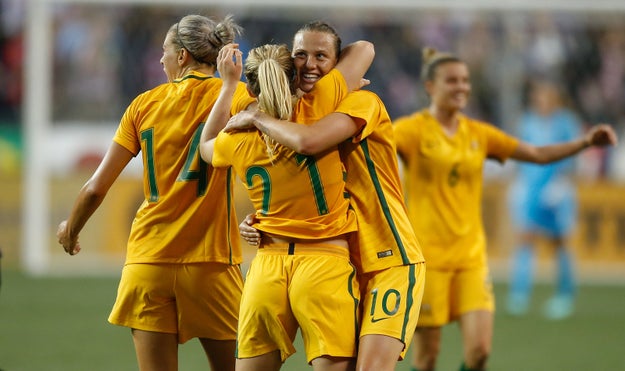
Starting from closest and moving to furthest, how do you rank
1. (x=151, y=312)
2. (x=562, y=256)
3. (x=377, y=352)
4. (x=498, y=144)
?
1. (x=377, y=352)
2. (x=151, y=312)
3. (x=498, y=144)
4. (x=562, y=256)

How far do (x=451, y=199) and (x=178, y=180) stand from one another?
233 cm

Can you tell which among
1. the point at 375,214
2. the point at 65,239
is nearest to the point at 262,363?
the point at 375,214

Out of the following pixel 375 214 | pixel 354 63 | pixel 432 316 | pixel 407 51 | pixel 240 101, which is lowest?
pixel 432 316

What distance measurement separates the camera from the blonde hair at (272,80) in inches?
177

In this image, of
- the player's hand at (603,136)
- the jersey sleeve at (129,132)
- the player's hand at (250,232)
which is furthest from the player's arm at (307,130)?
the player's hand at (603,136)

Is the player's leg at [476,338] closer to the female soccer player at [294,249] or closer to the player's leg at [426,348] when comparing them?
the player's leg at [426,348]

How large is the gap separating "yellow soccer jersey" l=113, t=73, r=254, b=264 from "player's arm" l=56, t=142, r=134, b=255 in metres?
0.07

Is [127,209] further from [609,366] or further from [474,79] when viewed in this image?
[609,366]

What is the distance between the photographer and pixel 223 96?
16.1 ft

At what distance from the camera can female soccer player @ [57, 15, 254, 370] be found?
523cm

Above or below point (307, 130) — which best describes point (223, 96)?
above

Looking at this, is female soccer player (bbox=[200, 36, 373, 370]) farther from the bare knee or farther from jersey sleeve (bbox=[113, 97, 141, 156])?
the bare knee

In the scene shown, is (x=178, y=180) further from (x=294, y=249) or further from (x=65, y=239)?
(x=294, y=249)

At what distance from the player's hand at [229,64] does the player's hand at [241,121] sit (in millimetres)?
201
